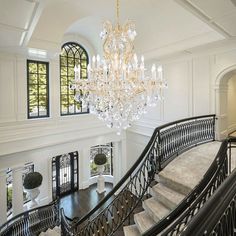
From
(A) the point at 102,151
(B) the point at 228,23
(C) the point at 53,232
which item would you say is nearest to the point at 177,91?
(B) the point at 228,23

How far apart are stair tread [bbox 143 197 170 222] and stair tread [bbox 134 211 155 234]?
0.09m

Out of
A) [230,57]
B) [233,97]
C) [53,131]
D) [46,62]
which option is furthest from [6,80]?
[233,97]

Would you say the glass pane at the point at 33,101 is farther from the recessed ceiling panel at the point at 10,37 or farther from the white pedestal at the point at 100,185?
the white pedestal at the point at 100,185

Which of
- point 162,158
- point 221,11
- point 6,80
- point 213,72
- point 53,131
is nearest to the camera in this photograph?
point 221,11

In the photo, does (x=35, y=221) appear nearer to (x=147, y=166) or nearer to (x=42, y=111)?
(x=42, y=111)

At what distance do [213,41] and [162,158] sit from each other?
Answer: 3639 millimetres

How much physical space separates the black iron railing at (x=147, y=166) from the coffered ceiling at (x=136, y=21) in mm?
2443

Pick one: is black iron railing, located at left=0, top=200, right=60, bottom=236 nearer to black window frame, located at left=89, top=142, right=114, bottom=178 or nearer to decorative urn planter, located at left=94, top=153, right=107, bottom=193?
decorative urn planter, located at left=94, top=153, right=107, bottom=193

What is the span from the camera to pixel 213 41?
5754 millimetres

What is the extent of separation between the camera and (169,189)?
4188 mm

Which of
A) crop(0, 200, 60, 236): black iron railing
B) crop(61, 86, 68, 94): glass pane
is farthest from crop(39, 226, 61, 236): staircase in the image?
crop(61, 86, 68, 94): glass pane

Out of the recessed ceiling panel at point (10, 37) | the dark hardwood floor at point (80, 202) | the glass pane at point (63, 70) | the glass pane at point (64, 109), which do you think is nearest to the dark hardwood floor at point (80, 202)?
the dark hardwood floor at point (80, 202)

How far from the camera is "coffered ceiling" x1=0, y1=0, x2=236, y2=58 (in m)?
3.44

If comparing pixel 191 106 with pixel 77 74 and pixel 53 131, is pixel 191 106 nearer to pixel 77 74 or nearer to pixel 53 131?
pixel 77 74
